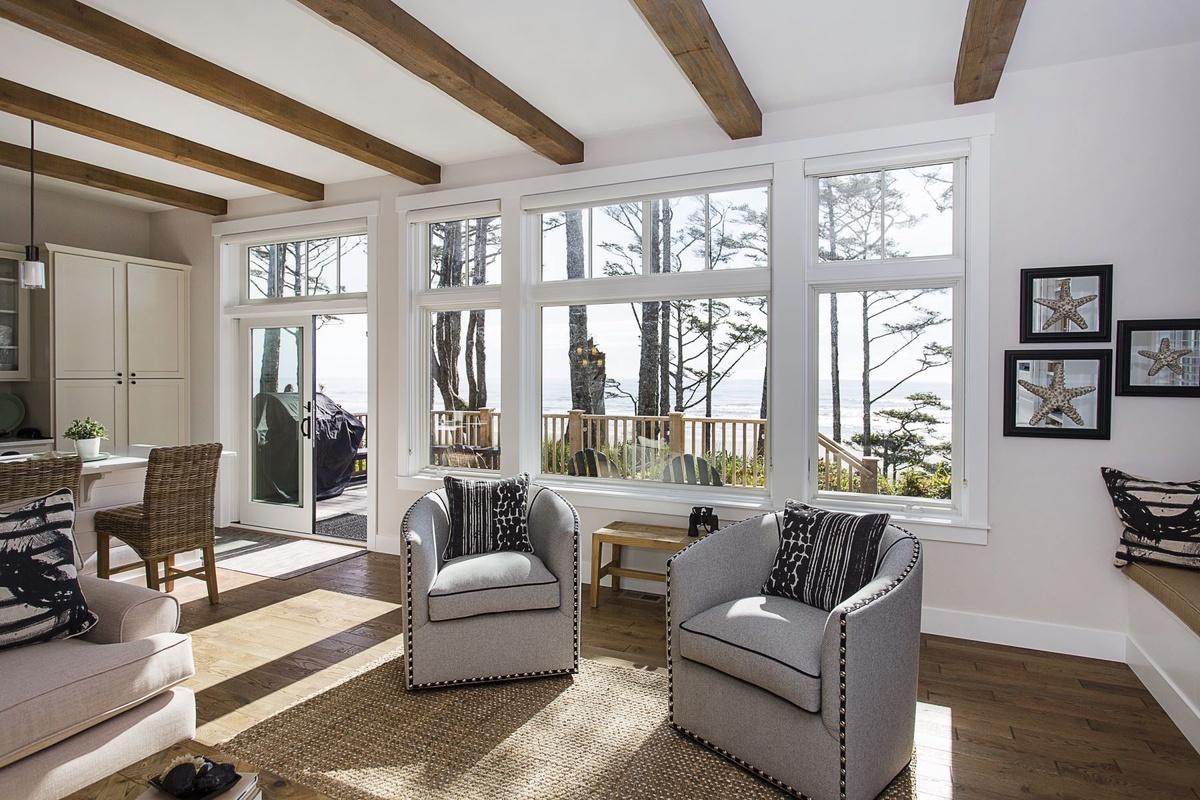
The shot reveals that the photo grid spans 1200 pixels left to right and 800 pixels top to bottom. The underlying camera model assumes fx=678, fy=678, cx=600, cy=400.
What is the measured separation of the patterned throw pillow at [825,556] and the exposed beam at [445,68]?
2502 millimetres

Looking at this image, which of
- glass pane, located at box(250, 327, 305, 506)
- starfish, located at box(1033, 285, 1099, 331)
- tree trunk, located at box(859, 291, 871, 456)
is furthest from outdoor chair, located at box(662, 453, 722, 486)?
glass pane, located at box(250, 327, 305, 506)

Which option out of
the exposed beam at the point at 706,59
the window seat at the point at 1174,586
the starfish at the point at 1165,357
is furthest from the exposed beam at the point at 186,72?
the window seat at the point at 1174,586

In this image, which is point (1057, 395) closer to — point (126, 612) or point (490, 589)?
point (490, 589)

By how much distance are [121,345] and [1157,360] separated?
6.85 meters

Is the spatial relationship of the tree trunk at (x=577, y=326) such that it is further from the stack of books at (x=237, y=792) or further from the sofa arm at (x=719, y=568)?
the stack of books at (x=237, y=792)

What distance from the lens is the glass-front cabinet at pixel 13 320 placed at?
4.96 m

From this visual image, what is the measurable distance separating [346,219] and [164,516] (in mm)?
2560

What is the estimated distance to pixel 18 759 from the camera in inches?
72.6

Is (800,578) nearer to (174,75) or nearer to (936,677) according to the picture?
(936,677)

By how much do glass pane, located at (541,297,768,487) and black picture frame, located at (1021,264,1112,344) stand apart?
1.32 meters

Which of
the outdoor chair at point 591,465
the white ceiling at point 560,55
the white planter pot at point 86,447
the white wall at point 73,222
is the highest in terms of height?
the white ceiling at point 560,55

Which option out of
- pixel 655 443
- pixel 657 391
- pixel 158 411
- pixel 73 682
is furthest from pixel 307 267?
pixel 73 682

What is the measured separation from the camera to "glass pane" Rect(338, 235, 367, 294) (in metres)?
5.36

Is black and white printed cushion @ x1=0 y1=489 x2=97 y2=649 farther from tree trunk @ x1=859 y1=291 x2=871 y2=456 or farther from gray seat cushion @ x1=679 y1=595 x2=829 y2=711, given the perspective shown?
tree trunk @ x1=859 y1=291 x2=871 y2=456
